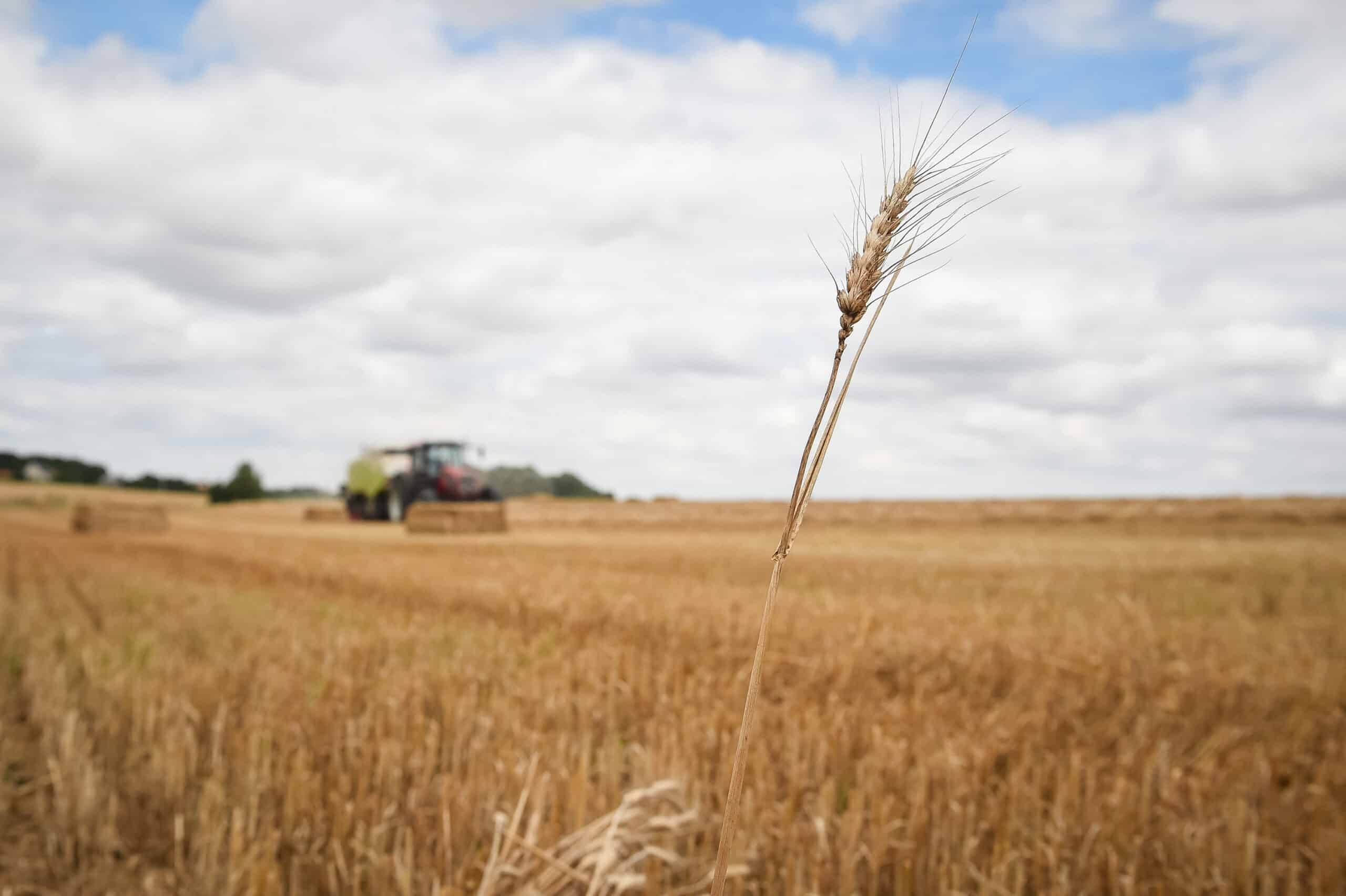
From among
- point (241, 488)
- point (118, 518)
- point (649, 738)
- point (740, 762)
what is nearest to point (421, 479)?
point (118, 518)

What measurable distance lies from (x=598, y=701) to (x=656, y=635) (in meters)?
2.14

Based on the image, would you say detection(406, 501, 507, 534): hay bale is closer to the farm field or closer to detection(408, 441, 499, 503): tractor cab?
detection(408, 441, 499, 503): tractor cab

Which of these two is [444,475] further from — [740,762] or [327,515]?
[740,762]

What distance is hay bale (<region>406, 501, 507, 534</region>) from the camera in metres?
21.2

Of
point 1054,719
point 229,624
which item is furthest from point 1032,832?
point 229,624

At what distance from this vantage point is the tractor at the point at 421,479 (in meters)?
24.8

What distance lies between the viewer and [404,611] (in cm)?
776

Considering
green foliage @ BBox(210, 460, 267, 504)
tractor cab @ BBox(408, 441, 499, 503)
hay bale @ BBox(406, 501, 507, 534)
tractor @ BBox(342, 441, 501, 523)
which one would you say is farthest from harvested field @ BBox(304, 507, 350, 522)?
green foliage @ BBox(210, 460, 267, 504)

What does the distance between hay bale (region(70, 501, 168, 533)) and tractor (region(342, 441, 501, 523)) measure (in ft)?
19.8

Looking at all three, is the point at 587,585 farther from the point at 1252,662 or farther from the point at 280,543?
the point at 280,543

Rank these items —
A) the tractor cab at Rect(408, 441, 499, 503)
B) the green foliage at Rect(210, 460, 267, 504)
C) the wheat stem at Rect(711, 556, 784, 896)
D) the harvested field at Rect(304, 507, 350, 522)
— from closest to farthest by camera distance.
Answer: the wheat stem at Rect(711, 556, 784, 896) < the tractor cab at Rect(408, 441, 499, 503) < the harvested field at Rect(304, 507, 350, 522) < the green foliage at Rect(210, 460, 267, 504)

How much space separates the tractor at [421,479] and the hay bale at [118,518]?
6034mm

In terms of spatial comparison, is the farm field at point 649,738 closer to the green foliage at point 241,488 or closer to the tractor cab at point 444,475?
the tractor cab at point 444,475

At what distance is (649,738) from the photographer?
3.77m
